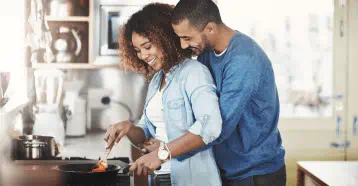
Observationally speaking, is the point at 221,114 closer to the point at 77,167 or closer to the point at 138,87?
the point at 77,167

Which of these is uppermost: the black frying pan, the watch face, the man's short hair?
the man's short hair

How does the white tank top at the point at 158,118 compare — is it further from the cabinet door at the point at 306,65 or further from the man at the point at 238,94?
the cabinet door at the point at 306,65

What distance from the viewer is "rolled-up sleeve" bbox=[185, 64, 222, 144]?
5.95ft

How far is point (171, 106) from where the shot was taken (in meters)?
1.98

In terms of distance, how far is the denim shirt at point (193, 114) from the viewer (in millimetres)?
1826

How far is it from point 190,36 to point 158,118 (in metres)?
0.35

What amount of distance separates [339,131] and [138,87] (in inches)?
62.8

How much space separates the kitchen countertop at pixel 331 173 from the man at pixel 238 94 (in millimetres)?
489

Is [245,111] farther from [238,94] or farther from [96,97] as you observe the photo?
[96,97]

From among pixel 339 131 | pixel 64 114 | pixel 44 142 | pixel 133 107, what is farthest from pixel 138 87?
pixel 339 131

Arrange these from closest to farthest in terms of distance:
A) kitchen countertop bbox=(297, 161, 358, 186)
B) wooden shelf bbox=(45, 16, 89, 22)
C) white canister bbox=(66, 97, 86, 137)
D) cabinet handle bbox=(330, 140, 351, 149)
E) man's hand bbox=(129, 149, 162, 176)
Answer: man's hand bbox=(129, 149, 162, 176)
kitchen countertop bbox=(297, 161, 358, 186)
wooden shelf bbox=(45, 16, 89, 22)
white canister bbox=(66, 97, 86, 137)
cabinet handle bbox=(330, 140, 351, 149)

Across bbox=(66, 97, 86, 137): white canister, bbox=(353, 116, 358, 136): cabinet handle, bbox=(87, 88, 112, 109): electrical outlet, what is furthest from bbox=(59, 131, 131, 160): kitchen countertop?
bbox=(353, 116, 358, 136): cabinet handle

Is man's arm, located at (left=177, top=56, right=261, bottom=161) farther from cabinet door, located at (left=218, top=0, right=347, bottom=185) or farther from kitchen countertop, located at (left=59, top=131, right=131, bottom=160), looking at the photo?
cabinet door, located at (left=218, top=0, right=347, bottom=185)

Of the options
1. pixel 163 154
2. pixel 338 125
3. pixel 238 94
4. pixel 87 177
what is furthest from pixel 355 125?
pixel 87 177
